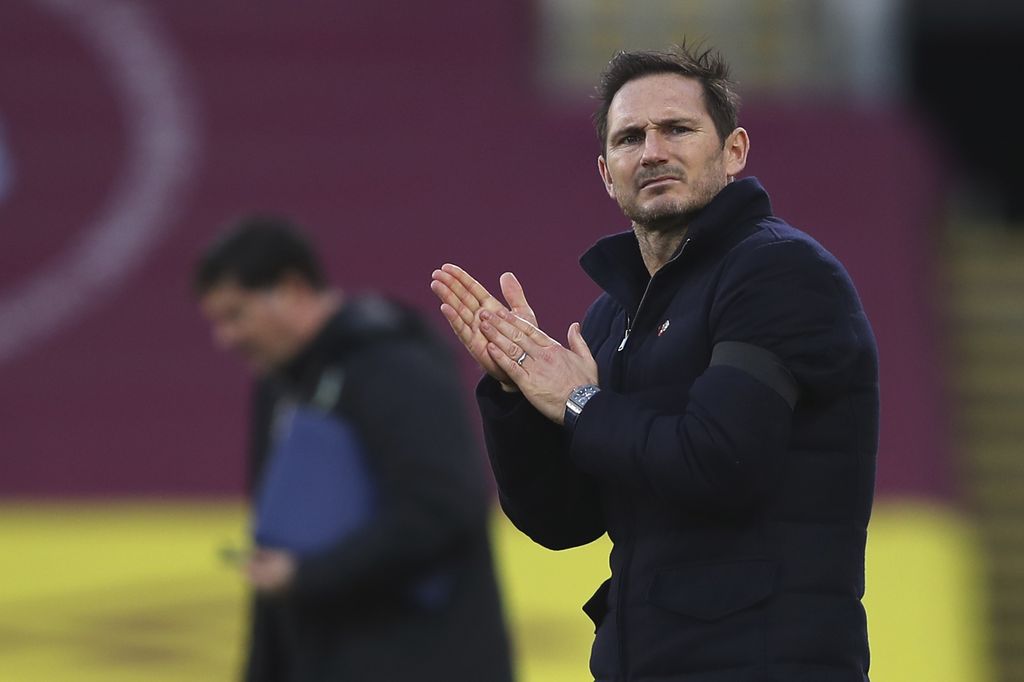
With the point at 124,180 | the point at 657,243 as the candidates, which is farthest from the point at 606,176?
the point at 124,180

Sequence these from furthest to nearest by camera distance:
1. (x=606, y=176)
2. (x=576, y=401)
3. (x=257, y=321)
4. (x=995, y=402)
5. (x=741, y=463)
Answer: (x=995, y=402)
(x=257, y=321)
(x=606, y=176)
(x=576, y=401)
(x=741, y=463)

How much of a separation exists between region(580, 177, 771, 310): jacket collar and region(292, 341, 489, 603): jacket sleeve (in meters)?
1.09

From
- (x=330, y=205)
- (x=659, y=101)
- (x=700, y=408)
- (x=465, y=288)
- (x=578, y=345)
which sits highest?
(x=330, y=205)

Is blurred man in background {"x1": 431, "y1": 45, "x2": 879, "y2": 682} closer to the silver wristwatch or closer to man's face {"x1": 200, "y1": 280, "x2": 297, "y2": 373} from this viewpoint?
the silver wristwatch

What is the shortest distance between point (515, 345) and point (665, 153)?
0.34 metres

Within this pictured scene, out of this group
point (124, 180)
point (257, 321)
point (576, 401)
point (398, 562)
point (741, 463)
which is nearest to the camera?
point (741, 463)

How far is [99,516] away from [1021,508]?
4.33m

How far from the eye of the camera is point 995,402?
30.9ft

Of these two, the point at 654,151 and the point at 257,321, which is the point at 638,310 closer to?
the point at 654,151

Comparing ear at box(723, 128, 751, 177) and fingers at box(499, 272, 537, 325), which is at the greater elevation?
ear at box(723, 128, 751, 177)

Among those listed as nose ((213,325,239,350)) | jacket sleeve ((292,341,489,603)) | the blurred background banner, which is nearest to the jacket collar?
jacket sleeve ((292,341,489,603))

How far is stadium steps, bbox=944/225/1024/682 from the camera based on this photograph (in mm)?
8406

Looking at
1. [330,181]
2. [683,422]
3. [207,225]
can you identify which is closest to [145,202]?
[207,225]

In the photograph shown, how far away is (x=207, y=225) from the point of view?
8719 mm
